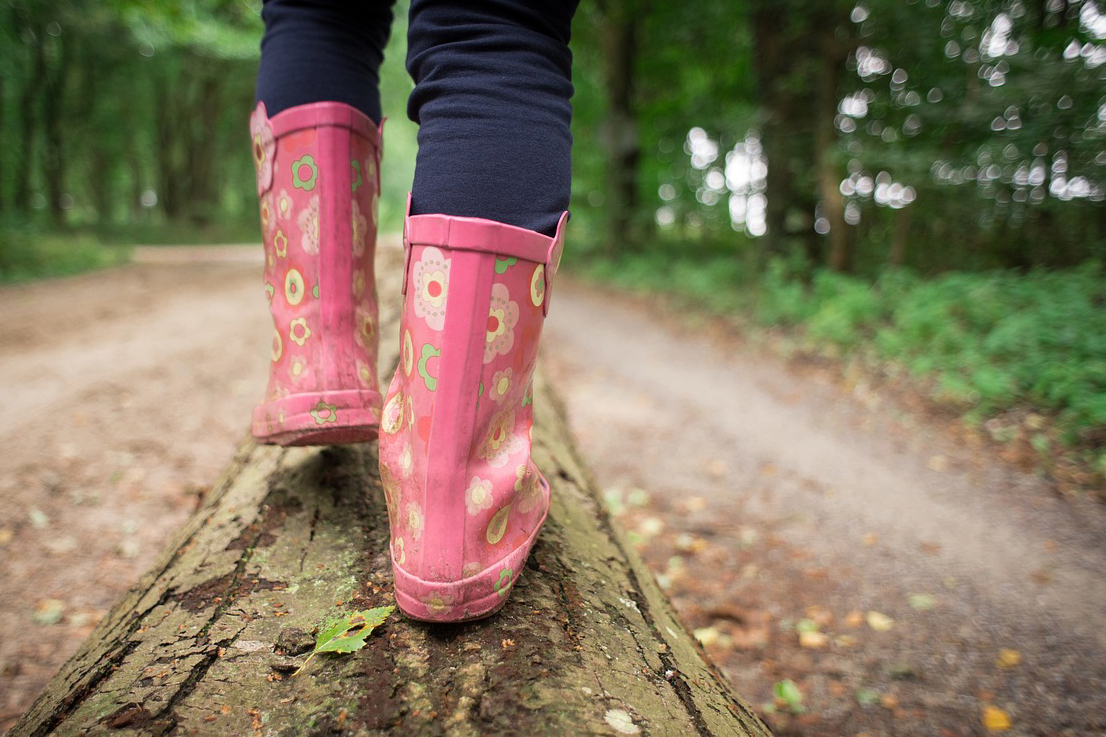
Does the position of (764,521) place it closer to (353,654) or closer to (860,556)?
(860,556)

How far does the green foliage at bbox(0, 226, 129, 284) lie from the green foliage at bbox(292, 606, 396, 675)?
31.4 ft

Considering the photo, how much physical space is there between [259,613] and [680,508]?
2.30 metres

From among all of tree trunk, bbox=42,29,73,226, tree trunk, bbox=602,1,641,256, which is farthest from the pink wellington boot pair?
tree trunk, bbox=42,29,73,226

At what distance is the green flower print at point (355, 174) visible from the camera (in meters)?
1.18

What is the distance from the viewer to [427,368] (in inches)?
35.3

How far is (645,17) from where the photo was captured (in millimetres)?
10922

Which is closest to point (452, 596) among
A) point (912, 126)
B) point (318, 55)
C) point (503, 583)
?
point (503, 583)

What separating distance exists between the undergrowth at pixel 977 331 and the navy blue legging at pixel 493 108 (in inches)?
133

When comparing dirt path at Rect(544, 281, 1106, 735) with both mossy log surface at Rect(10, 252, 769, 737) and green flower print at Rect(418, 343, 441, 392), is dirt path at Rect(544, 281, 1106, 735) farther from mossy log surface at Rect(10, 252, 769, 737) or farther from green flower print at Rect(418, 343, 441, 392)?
green flower print at Rect(418, 343, 441, 392)

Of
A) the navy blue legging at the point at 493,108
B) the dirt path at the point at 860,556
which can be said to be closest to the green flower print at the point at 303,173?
the navy blue legging at the point at 493,108

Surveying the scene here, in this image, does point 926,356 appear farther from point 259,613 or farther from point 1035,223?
point 259,613

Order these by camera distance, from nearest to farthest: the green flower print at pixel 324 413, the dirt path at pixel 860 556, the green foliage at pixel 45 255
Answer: the green flower print at pixel 324 413
the dirt path at pixel 860 556
the green foliage at pixel 45 255

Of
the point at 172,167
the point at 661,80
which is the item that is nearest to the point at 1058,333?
the point at 661,80

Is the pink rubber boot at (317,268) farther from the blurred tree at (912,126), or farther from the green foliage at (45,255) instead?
the green foliage at (45,255)
